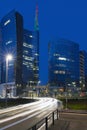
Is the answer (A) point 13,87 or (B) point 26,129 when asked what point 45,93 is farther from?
(B) point 26,129

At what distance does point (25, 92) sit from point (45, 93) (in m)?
25.8

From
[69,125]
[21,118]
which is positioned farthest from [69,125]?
[21,118]

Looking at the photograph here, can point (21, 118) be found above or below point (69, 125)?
above

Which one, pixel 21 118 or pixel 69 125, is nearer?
pixel 21 118

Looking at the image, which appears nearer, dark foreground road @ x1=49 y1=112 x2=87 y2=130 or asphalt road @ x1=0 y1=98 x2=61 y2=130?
asphalt road @ x1=0 y1=98 x2=61 y2=130

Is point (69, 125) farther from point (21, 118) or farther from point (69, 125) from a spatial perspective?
point (21, 118)

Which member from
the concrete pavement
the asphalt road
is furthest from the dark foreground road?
the asphalt road

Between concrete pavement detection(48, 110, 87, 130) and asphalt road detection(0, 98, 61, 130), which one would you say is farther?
concrete pavement detection(48, 110, 87, 130)

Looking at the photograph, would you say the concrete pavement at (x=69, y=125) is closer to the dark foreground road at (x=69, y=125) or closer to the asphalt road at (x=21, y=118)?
the dark foreground road at (x=69, y=125)

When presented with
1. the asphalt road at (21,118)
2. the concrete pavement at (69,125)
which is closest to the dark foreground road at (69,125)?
the concrete pavement at (69,125)

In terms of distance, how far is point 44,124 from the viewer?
628 inches

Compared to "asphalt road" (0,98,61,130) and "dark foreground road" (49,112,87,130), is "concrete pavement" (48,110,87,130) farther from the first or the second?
"asphalt road" (0,98,61,130)

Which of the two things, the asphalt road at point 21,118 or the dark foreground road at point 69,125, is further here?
the dark foreground road at point 69,125

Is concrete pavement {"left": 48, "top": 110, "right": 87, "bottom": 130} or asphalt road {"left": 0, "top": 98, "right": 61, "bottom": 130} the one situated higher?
asphalt road {"left": 0, "top": 98, "right": 61, "bottom": 130}
